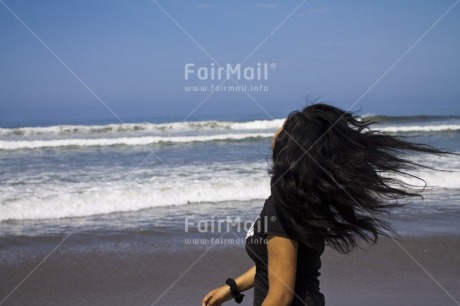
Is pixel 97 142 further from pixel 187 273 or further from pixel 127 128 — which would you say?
pixel 187 273

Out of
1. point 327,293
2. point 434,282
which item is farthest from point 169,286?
point 434,282

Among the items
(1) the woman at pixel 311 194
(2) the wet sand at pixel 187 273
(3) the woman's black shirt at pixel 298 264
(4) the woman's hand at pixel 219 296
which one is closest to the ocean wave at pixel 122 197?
(2) the wet sand at pixel 187 273

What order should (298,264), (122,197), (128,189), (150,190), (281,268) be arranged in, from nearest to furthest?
(281,268), (298,264), (122,197), (150,190), (128,189)

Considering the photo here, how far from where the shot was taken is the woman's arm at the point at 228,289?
2.43 m

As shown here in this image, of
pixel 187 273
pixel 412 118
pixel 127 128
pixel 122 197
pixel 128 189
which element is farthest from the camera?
pixel 412 118

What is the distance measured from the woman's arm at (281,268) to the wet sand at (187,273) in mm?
2927

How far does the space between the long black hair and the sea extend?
1.22 metres

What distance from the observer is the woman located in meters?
1.96

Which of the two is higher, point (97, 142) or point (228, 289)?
point (97, 142)

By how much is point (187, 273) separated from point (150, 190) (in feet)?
13.2

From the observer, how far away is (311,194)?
198 centimetres

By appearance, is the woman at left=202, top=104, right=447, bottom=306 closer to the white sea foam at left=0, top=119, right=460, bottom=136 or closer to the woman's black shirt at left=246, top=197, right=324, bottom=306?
the woman's black shirt at left=246, top=197, right=324, bottom=306

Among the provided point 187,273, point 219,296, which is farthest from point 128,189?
point 219,296

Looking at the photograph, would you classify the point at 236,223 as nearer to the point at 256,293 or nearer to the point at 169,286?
the point at 169,286
